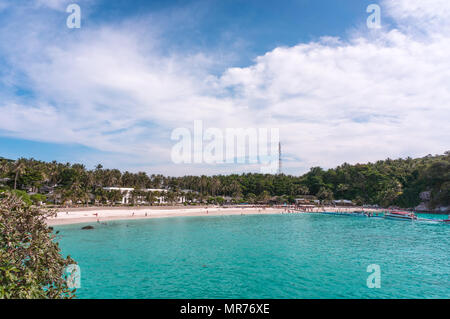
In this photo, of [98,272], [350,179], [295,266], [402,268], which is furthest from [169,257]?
[350,179]

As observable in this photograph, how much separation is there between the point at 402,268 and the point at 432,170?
8128cm

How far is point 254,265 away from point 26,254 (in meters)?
20.3

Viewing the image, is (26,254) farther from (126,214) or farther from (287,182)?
(287,182)

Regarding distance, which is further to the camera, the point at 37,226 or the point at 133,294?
the point at 133,294

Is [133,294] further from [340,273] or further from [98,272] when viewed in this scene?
[340,273]

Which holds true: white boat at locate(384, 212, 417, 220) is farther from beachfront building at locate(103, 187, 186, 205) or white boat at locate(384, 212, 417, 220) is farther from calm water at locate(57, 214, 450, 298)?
beachfront building at locate(103, 187, 186, 205)

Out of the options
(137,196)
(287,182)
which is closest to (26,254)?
(137,196)

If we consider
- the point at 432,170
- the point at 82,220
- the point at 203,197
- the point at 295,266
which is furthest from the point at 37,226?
the point at 432,170

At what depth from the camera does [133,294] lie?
18.0 metres

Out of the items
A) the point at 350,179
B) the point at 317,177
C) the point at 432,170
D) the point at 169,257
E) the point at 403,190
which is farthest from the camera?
the point at 317,177

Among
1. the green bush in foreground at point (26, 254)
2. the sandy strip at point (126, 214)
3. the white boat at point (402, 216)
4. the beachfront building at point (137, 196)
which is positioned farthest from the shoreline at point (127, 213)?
the green bush in foreground at point (26, 254)

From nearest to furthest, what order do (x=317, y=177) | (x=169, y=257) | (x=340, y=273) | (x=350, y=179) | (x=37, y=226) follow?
(x=37, y=226) < (x=340, y=273) < (x=169, y=257) < (x=350, y=179) < (x=317, y=177)

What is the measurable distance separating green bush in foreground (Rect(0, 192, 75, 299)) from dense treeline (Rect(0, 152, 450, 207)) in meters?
67.5
